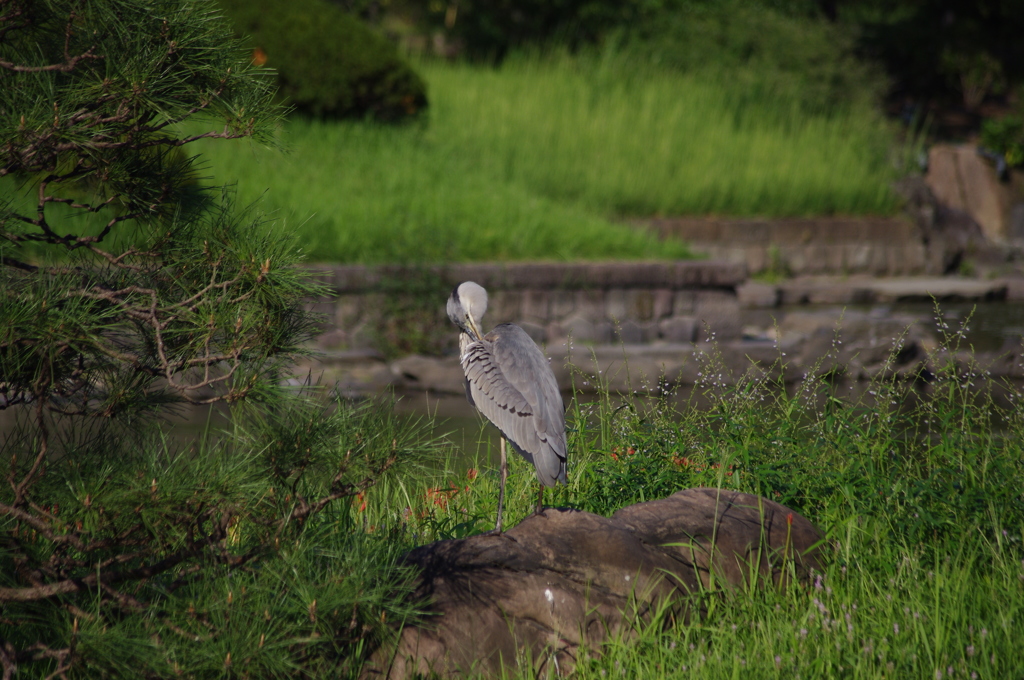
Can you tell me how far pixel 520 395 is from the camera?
299 centimetres

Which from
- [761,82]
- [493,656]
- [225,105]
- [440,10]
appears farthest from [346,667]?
[440,10]

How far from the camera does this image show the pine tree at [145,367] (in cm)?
203

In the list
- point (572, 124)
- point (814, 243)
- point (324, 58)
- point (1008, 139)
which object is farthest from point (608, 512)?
point (1008, 139)

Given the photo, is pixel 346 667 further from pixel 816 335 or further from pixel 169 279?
pixel 816 335

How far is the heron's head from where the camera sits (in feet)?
10.3

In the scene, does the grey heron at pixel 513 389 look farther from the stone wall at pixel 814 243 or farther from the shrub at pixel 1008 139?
the shrub at pixel 1008 139

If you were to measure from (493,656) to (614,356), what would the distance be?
5.28 m

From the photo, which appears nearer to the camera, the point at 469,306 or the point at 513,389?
the point at 513,389

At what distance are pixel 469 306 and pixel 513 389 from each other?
36 centimetres

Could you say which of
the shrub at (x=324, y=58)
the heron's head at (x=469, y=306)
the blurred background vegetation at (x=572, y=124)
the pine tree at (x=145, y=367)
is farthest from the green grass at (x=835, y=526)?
the shrub at (x=324, y=58)

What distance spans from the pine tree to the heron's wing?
2.39 feet

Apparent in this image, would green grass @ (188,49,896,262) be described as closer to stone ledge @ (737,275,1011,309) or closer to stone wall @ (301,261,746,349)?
stone wall @ (301,261,746,349)

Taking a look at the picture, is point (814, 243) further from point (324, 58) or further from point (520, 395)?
point (520, 395)

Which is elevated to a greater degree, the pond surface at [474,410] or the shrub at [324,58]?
the shrub at [324,58]
